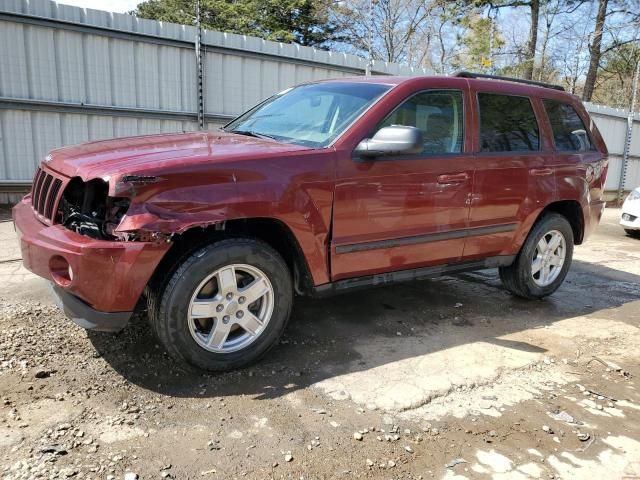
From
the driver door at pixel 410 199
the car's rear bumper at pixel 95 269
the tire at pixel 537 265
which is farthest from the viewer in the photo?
the tire at pixel 537 265

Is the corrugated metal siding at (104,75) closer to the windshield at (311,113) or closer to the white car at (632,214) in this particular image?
the windshield at (311,113)

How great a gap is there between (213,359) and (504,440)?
66.3 inches

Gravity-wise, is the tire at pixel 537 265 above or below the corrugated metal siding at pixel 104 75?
below

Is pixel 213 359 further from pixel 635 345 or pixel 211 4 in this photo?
pixel 211 4

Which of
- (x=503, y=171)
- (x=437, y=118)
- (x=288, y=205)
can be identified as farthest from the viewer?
(x=503, y=171)

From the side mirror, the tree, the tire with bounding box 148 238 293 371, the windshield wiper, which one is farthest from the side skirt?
the tree

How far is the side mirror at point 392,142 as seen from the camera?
3400mm

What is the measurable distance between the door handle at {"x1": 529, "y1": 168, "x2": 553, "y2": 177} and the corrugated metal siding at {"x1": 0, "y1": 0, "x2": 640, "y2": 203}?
5.77 m

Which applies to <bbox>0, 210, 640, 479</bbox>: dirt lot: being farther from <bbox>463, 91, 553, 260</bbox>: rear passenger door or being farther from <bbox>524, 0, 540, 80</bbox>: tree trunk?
<bbox>524, 0, 540, 80</bbox>: tree trunk

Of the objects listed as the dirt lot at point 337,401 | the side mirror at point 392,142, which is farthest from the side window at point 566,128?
the side mirror at point 392,142

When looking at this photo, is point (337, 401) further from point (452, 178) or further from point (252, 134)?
point (252, 134)

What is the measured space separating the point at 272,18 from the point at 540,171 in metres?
24.7

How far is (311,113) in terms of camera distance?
13.0 ft

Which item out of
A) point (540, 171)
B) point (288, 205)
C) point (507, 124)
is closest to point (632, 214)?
point (540, 171)
